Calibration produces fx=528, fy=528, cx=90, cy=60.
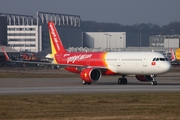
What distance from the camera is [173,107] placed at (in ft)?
87.0

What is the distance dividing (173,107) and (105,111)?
3.96 meters

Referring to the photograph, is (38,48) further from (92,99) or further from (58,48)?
(92,99)

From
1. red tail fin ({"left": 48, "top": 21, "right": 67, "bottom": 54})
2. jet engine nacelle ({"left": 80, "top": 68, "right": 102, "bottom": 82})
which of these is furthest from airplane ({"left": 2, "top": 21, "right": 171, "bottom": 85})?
red tail fin ({"left": 48, "top": 21, "right": 67, "bottom": 54})

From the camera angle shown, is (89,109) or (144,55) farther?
(144,55)

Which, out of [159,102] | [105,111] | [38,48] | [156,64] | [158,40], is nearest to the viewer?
[105,111]

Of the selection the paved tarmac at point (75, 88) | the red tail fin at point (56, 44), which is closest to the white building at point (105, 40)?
the red tail fin at point (56, 44)

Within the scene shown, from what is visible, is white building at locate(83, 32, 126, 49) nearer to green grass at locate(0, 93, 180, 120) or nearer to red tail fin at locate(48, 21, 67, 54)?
red tail fin at locate(48, 21, 67, 54)

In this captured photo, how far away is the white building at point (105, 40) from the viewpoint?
173500 millimetres

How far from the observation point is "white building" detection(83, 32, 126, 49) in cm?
17350

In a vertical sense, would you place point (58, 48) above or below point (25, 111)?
above

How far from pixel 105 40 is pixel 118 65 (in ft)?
412

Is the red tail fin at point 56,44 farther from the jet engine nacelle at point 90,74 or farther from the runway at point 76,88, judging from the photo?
→ the runway at point 76,88

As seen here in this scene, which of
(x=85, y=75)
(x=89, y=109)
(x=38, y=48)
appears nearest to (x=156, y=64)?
(x=85, y=75)

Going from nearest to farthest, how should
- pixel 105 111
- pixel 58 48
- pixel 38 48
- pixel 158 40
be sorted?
1. pixel 105 111
2. pixel 58 48
3. pixel 38 48
4. pixel 158 40
